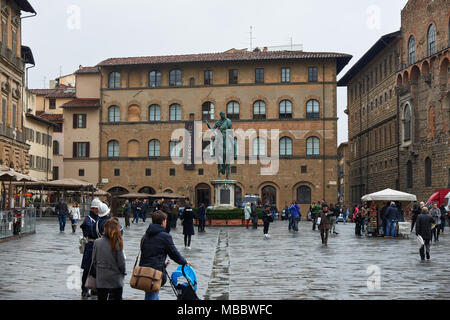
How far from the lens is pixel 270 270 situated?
15.1 metres

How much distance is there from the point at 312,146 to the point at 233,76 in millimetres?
9285

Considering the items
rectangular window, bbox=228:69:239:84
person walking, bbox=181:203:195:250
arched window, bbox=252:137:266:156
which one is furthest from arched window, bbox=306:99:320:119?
person walking, bbox=181:203:195:250

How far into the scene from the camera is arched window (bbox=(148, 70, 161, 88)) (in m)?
62.1

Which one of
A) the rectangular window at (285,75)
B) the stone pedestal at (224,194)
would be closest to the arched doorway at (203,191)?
the rectangular window at (285,75)

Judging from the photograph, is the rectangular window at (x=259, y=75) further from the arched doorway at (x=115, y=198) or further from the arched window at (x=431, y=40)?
the arched window at (x=431, y=40)

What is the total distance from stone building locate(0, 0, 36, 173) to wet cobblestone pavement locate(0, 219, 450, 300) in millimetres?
16678

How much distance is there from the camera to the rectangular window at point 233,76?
6097 cm

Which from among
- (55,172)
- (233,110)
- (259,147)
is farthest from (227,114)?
(55,172)

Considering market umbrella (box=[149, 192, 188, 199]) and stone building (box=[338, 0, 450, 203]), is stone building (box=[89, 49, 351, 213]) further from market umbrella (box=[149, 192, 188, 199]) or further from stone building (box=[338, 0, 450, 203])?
stone building (box=[338, 0, 450, 203])

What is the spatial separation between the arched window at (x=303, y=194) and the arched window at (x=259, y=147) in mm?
4392
